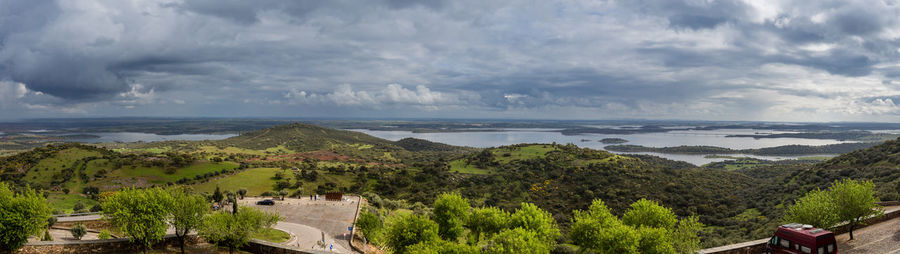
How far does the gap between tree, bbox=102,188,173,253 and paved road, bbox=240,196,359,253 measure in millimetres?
11442

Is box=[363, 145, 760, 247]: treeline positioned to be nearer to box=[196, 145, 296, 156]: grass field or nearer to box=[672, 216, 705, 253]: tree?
box=[672, 216, 705, 253]: tree

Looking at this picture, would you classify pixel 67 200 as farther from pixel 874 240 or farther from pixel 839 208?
pixel 874 240

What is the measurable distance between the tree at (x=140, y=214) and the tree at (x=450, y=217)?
721 inches

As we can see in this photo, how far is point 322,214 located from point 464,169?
58.7m

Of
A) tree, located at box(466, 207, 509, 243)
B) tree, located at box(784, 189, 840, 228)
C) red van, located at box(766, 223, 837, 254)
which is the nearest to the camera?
red van, located at box(766, 223, 837, 254)

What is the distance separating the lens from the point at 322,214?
45031 millimetres

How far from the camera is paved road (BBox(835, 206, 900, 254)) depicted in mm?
23328

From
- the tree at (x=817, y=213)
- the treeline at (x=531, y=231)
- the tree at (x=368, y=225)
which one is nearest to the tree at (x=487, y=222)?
the treeline at (x=531, y=231)

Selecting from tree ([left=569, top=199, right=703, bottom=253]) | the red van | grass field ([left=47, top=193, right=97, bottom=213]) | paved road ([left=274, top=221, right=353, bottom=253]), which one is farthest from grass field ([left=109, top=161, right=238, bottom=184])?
the red van

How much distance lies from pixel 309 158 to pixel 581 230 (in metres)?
117

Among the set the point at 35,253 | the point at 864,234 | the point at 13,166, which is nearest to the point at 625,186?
the point at 864,234

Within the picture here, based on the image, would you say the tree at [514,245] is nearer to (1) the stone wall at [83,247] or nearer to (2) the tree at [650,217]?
(2) the tree at [650,217]

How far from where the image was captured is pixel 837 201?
2595 cm

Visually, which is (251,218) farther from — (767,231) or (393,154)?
(393,154)
